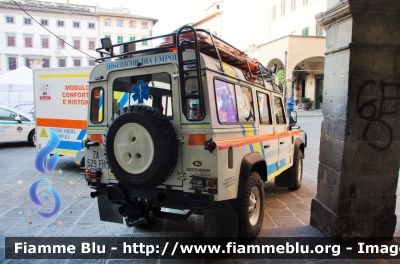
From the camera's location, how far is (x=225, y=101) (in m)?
3.41

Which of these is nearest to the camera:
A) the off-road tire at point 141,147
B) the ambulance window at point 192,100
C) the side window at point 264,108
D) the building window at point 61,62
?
the off-road tire at point 141,147

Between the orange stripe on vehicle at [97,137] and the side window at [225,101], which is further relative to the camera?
the orange stripe on vehicle at [97,137]

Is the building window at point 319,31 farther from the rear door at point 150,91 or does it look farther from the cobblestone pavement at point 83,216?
the rear door at point 150,91

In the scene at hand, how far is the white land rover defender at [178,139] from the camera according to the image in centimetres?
300

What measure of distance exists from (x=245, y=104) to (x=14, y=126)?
10.5m

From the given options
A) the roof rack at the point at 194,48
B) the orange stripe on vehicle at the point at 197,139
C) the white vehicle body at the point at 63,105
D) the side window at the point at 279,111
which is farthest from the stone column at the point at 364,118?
the white vehicle body at the point at 63,105

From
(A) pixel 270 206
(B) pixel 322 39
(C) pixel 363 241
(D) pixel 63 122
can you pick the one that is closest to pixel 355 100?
(C) pixel 363 241

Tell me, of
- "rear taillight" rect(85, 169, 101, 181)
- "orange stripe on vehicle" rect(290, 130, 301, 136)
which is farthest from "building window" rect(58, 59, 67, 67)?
"rear taillight" rect(85, 169, 101, 181)

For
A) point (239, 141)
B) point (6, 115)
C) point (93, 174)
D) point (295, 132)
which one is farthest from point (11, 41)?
point (239, 141)

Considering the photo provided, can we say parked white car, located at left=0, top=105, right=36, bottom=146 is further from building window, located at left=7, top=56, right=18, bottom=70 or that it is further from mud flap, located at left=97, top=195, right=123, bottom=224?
building window, located at left=7, top=56, right=18, bottom=70

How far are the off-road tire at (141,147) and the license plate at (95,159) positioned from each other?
46 cm

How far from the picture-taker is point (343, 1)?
336 cm

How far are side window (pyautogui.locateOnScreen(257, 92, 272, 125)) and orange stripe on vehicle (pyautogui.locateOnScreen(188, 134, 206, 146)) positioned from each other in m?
1.68

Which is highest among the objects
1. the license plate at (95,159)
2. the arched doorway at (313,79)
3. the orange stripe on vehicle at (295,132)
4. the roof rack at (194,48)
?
the arched doorway at (313,79)
